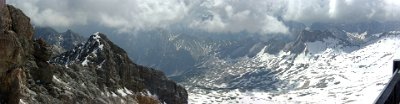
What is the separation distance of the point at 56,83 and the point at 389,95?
4390 inches

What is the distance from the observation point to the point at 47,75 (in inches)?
4144

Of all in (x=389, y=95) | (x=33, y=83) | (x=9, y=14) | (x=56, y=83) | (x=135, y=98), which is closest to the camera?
(x=389, y=95)

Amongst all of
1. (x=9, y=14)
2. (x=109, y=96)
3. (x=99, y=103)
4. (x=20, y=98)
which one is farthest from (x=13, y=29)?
(x=109, y=96)

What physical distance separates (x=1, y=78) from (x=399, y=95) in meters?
73.5

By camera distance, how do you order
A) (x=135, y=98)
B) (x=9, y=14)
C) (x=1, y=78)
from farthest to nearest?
(x=135, y=98), (x=9, y=14), (x=1, y=78)

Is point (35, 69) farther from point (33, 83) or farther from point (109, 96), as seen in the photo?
point (109, 96)

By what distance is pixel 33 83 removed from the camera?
9938cm

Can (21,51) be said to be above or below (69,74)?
below

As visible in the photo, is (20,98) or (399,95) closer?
(399,95)

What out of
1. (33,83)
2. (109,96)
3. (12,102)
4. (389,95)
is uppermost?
(109,96)

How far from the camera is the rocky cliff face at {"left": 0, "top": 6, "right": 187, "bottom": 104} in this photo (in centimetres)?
7944

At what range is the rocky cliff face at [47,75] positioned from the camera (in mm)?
79438

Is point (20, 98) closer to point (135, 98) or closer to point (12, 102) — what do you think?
point (12, 102)

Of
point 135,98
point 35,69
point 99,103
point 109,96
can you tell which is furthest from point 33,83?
point 135,98
